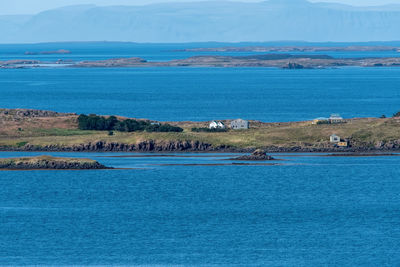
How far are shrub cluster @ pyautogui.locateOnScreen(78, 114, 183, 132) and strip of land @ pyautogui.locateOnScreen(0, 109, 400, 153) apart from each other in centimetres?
246

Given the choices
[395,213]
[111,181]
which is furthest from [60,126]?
[395,213]

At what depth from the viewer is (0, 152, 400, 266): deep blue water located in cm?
5084

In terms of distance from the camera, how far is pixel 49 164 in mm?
83812

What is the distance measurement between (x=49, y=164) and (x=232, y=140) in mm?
23049

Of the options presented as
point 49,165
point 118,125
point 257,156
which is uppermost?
point 118,125

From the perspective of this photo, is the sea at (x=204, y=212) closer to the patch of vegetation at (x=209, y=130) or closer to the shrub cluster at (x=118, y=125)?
the shrub cluster at (x=118, y=125)

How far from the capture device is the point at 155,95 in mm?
185875

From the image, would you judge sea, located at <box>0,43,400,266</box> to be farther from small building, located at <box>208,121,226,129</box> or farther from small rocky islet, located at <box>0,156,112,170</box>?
small building, located at <box>208,121,226,129</box>

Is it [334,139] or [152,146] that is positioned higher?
[334,139]

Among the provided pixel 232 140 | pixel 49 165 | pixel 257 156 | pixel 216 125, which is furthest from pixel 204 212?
pixel 216 125

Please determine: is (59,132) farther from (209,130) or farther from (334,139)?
(334,139)

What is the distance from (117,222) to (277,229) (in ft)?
35.9

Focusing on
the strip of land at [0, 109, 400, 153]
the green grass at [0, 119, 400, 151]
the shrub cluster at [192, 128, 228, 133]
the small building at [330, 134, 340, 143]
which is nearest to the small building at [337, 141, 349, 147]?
the strip of land at [0, 109, 400, 153]

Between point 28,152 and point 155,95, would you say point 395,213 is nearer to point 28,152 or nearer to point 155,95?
point 28,152
